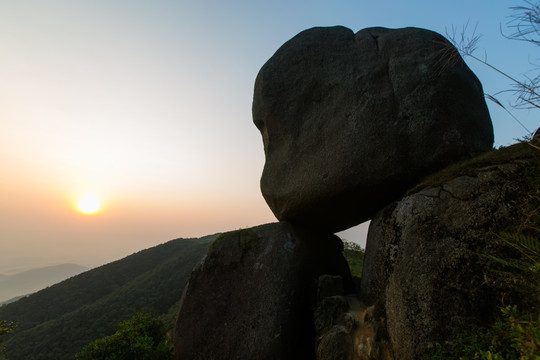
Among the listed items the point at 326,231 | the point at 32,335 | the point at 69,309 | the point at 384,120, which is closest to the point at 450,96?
the point at 384,120

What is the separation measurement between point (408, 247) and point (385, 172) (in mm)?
1977

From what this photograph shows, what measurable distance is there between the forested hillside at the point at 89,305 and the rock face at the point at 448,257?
93.8ft

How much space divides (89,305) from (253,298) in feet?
119

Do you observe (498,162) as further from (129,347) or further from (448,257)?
(129,347)

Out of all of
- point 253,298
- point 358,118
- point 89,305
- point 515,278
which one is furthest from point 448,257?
point 89,305

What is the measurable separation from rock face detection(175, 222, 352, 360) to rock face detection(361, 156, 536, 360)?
2.70m

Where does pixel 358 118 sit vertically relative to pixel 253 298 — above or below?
above

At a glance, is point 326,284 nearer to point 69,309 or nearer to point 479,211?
point 479,211

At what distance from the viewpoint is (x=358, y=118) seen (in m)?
7.00

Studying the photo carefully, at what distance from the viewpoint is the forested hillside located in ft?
89.8

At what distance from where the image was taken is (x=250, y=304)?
24.4ft

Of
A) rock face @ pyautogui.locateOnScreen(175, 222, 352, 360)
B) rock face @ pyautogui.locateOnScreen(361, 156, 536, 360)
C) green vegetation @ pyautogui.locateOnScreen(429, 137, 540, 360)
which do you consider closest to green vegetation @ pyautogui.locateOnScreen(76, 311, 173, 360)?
rock face @ pyautogui.locateOnScreen(175, 222, 352, 360)

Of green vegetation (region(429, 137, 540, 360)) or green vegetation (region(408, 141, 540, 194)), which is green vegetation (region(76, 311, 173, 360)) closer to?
green vegetation (region(429, 137, 540, 360))

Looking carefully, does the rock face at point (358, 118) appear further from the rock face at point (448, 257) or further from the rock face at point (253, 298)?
the rock face at point (448, 257)
